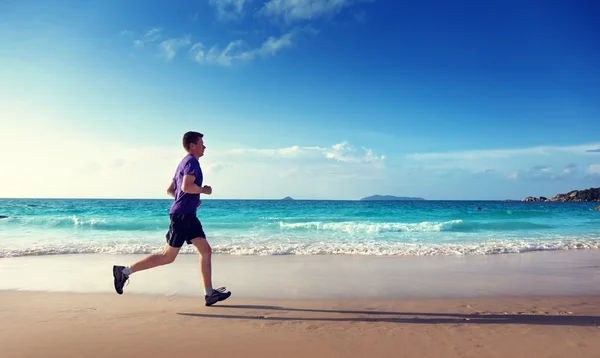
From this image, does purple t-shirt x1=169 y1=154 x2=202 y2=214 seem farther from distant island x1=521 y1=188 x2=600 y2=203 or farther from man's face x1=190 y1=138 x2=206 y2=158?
distant island x1=521 y1=188 x2=600 y2=203

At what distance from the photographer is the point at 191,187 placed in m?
4.63

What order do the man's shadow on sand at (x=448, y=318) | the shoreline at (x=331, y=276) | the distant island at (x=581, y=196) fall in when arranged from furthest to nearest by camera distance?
1. the distant island at (x=581, y=196)
2. the shoreline at (x=331, y=276)
3. the man's shadow on sand at (x=448, y=318)

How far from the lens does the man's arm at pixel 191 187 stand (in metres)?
4.62

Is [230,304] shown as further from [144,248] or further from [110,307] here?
[144,248]

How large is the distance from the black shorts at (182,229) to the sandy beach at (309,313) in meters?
0.81

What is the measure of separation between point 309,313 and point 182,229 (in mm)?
1754

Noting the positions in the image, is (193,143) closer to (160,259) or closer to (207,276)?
(160,259)

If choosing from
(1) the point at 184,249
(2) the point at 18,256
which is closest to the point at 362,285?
(1) the point at 184,249

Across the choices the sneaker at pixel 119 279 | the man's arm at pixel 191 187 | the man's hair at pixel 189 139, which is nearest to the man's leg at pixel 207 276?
the man's arm at pixel 191 187

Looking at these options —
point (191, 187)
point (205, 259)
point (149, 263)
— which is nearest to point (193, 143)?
point (191, 187)

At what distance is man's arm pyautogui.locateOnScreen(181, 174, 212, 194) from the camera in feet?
15.2

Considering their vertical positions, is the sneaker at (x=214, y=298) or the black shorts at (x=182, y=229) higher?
the black shorts at (x=182, y=229)

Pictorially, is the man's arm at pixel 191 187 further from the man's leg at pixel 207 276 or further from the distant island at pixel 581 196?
the distant island at pixel 581 196

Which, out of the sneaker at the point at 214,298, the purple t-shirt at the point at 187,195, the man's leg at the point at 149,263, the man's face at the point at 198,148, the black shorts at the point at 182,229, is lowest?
the sneaker at the point at 214,298
